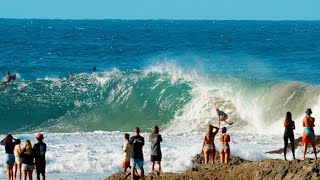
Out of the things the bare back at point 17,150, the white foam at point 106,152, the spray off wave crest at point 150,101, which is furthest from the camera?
the spray off wave crest at point 150,101

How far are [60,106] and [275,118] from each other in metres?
11.1

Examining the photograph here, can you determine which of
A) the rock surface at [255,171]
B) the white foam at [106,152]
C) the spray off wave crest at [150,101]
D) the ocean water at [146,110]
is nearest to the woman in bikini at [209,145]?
the rock surface at [255,171]

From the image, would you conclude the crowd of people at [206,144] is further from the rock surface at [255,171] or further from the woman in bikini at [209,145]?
the rock surface at [255,171]

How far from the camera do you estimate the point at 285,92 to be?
32.0 meters

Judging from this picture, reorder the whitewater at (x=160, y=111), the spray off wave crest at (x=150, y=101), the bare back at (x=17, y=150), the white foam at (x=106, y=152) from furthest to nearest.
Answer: the spray off wave crest at (x=150, y=101) → the whitewater at (x=160, y=111) → the white foam at (x=106, y=152) → the bare back at (x=17, y=150)

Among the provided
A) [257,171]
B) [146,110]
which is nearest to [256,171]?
[257,171]

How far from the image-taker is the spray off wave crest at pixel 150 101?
101ft

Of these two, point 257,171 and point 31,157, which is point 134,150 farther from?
point 257,171

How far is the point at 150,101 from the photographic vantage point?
1406 inches

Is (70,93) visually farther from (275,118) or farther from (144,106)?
(275,118)

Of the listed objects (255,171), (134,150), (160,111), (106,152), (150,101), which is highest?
(150,101)

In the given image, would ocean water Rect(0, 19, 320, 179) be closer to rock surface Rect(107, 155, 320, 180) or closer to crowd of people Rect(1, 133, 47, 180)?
crowd of people Rect(1, 133, 47, 180)

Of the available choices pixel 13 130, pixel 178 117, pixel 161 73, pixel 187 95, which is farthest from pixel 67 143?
pixel 161 73

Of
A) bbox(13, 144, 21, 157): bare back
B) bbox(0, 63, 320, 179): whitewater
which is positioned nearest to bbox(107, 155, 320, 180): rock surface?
bbox(13, 144, 21, 157): bare back
